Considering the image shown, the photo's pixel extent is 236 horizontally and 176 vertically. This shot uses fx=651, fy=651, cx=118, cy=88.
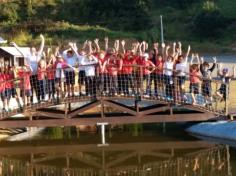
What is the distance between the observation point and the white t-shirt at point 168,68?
21016 mm

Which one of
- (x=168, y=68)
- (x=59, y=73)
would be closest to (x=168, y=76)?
(x=168, y=68)

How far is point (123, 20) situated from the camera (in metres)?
66.6

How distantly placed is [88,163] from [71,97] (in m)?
2.53

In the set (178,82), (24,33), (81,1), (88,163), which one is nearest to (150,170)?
(88,163)

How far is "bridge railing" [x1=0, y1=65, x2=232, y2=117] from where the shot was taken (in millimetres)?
20766

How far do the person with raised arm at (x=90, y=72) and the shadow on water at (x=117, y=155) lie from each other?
1.97 m

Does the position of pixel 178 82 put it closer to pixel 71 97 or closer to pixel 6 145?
pixel 71 97

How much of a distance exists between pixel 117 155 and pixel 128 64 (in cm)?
291

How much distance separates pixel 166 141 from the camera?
888 inches

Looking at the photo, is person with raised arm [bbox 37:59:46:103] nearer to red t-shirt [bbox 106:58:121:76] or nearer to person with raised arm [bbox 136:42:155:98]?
red t-shirt [bbox 106:58:121:76]

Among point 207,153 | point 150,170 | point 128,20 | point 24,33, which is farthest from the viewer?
point 128,20

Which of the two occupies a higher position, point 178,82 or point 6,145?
point 178,82

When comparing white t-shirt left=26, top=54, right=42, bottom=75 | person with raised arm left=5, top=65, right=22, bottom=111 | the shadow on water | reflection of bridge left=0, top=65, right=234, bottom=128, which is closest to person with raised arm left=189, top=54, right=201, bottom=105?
reflection of bridge left=0, top=65, right=234, bottom=128

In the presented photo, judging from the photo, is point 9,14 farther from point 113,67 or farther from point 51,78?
point 113,67
